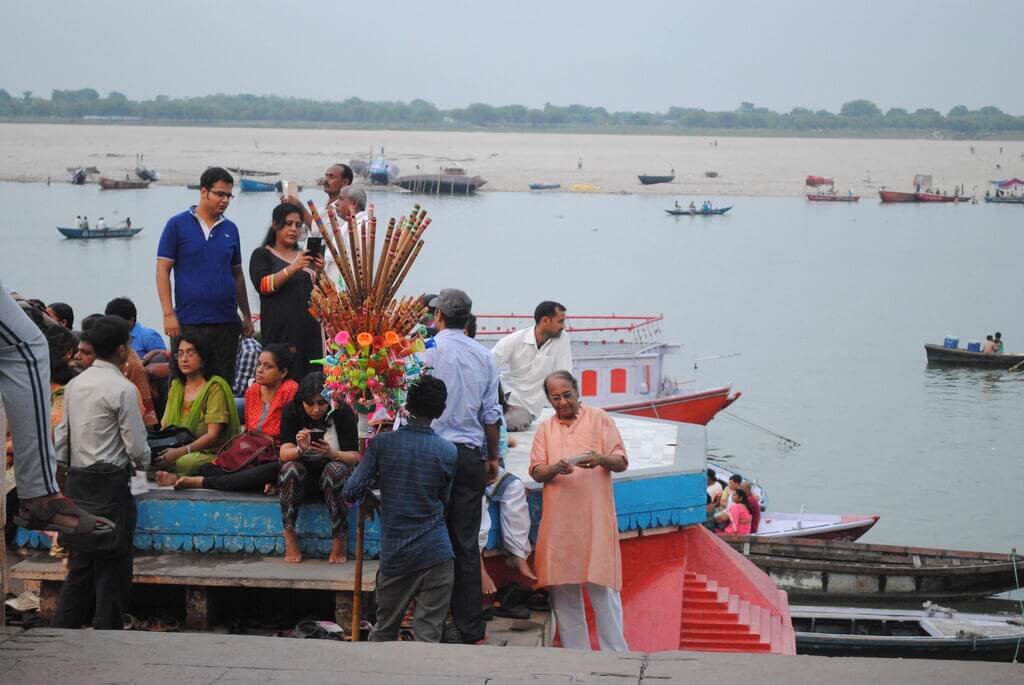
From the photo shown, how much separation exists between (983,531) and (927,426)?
9777mm

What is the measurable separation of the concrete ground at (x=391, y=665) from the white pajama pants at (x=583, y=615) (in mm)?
3035

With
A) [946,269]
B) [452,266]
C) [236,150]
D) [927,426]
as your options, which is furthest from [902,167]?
[927,426]

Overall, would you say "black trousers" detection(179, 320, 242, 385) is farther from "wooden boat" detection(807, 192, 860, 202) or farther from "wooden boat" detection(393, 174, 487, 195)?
"wooden boat" detection(807, 192, 860, 202)

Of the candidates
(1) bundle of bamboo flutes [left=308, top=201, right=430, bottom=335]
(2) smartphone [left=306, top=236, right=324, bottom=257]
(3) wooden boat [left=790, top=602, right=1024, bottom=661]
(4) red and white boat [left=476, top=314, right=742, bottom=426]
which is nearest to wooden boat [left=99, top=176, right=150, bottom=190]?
(4) red and white boat [left=476, top=314, right=742, bottom=426]

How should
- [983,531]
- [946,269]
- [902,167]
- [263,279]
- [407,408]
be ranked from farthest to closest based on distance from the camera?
[902,167] < [946,269] < [983,531] < [263,279] < [407,408]

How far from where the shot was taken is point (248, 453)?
7926 millimetres

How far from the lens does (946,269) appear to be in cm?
7588

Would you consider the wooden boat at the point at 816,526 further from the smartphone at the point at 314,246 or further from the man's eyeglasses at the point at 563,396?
the man's eyeglasses at the point at 563,396

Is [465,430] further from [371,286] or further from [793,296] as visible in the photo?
[793,296]

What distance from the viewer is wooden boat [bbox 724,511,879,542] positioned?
71.9ft

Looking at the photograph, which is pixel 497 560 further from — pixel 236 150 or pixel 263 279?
pixel 236 150

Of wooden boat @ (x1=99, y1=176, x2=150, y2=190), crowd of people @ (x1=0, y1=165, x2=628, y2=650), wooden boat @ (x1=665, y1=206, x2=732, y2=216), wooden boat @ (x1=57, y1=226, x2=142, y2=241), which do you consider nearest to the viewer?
crowd of people @ (x1=0, y1=165, x2=628, y2=650)

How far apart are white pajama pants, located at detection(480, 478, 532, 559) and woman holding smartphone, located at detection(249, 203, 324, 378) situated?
5.94 feet

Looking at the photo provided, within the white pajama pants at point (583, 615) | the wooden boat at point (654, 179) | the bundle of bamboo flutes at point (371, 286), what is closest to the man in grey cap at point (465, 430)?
the bundle of bamboo flutes at point (371, 286)
